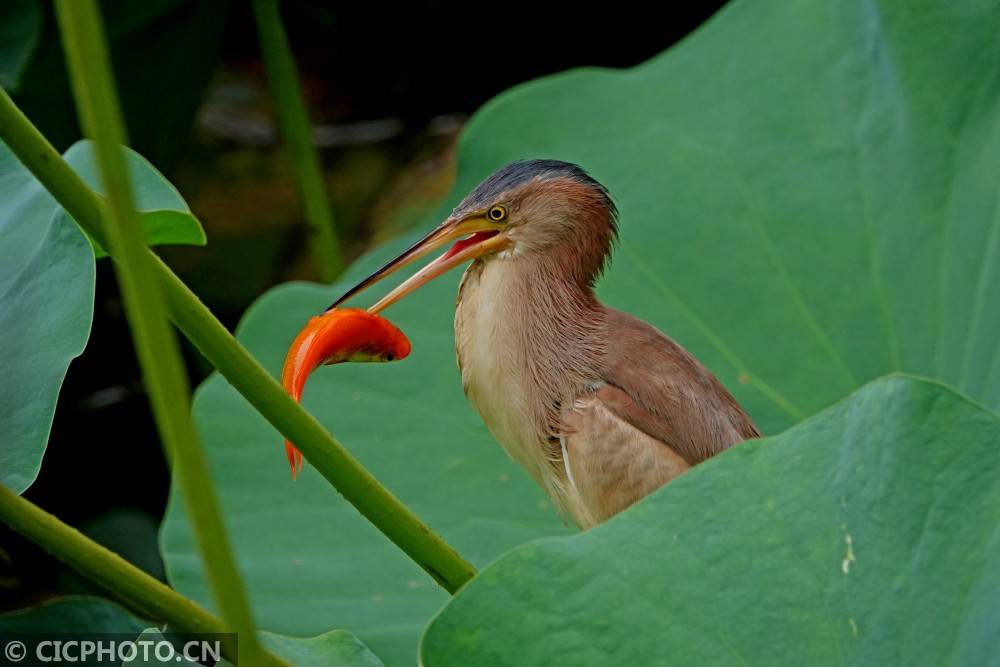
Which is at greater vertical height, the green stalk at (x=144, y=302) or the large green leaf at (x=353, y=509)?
the green stalk at (x=144, y=302)

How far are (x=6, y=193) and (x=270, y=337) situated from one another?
77 centimetres

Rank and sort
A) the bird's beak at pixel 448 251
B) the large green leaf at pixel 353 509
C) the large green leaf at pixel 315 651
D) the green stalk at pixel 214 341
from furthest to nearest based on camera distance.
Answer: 1. the large green leaf at pixel 353 509
2. the bird's beak at pixel 448 251
3. the large green leaf at pixel 315 651
4. the green stalk at pixel 214 341

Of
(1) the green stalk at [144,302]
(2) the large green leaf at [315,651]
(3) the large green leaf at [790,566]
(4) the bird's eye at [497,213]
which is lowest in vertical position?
(2) the large green leaf at [315,651]

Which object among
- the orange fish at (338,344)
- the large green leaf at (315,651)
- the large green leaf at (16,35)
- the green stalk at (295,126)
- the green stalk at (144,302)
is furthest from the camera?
the green stalk at (295,126)

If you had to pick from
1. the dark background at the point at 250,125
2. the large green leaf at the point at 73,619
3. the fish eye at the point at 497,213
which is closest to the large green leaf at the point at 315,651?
the large green leaf at the point at 73,619

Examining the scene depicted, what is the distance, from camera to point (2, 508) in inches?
41.5

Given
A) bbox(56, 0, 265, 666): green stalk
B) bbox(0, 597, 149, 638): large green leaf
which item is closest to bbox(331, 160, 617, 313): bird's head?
bbox(0, 597, 149, 638): large green leaf

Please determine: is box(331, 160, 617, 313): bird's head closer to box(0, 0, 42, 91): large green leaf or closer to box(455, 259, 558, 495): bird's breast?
box(455, 259, 558, 495): bird's breast

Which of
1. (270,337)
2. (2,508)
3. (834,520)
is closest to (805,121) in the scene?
(270,337)

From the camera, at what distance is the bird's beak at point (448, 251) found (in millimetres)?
1727

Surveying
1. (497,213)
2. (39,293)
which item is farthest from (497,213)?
(39,293)

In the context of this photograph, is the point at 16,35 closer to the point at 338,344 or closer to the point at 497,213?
the point at 497,213

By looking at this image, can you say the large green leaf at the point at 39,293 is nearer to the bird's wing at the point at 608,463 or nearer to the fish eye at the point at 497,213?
the fish eye at the point at 497,213

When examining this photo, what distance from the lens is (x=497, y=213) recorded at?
1886 millimetres
